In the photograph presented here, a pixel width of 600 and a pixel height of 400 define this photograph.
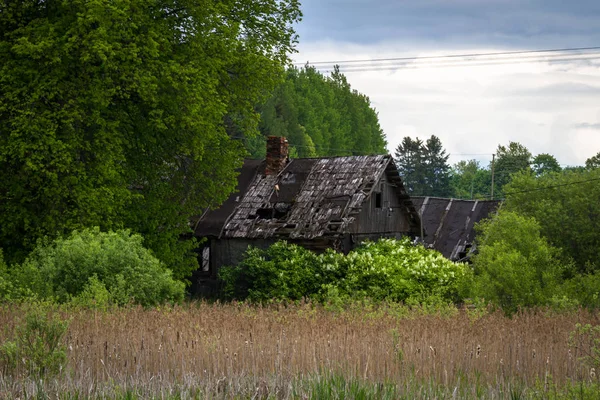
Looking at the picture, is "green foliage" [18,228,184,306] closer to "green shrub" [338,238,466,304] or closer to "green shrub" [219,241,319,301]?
"green shrub" [219,241,319,301]

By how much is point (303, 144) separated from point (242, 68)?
56495 mm

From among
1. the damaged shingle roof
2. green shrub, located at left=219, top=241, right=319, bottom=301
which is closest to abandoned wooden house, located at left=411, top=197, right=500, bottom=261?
the damaged shingle roof

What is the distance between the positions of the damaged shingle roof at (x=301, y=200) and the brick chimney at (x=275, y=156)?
294 millimetres

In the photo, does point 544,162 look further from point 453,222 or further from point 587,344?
point 587,344

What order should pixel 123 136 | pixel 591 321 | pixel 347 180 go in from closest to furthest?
1. pixel 591 321
2. pixel 123 136
3. pixel 347 180

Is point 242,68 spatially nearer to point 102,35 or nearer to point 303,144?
point 102,35

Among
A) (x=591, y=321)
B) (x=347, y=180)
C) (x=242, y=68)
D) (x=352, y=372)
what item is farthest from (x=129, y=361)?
(x=347, y=180)

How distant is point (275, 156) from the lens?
3916 centimetres

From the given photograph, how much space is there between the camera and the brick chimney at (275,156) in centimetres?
3888

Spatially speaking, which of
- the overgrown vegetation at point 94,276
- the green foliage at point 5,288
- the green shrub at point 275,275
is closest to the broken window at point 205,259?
the green shrub at point 275,275

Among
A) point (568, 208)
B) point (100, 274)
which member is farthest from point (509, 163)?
point (100, 274)

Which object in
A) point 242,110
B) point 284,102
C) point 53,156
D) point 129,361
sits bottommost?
point 129,361

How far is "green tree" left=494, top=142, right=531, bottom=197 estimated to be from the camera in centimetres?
10756

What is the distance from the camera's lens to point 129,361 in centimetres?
1016
